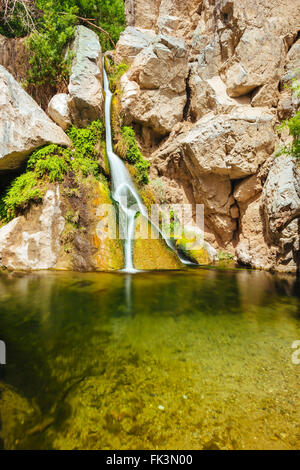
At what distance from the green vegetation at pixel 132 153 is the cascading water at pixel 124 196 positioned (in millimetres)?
514

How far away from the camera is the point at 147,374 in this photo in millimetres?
2105

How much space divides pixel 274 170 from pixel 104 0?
16.0 m

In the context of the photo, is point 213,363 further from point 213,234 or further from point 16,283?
point 213,234

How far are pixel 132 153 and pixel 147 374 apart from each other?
11.3m

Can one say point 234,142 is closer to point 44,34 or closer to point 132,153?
point 132,153

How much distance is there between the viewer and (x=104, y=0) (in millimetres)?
14164

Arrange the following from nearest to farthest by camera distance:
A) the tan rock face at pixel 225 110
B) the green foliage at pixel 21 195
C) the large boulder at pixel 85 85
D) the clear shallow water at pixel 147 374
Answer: the clear shallow water at pixel 147 374 → the green foliage at pixel 21 195 → the large boulder at pixel 85 85 → the tan rock face at pixel 225 110

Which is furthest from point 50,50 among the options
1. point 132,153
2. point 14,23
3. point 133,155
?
point 133,155

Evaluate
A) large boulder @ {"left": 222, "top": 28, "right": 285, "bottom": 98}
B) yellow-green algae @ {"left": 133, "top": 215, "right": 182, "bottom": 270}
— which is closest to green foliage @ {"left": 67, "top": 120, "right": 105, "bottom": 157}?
yellow-green algae @ {"left": 133, "top": 215, "right": 182, "bottom": 270}

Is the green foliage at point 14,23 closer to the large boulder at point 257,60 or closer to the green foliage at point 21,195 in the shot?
the green foliage at point 21,195

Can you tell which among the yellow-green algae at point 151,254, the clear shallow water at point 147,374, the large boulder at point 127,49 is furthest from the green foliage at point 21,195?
the large boulder at point 127,49

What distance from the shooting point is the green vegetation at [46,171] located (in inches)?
302
